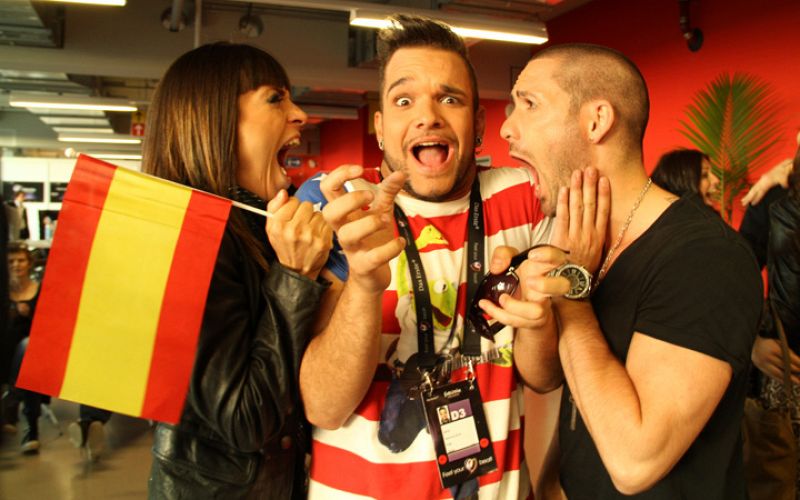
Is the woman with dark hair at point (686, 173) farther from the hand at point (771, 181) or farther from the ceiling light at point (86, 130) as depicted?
the ceiling light at point (86, 130)

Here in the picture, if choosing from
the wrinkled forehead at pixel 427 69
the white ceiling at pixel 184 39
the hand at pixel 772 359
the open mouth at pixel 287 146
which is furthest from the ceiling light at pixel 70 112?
the hand at pixel 772 359

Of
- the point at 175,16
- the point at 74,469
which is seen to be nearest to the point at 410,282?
the point at 74,469

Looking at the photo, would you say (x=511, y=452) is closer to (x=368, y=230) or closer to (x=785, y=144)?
(x=368, y=230)

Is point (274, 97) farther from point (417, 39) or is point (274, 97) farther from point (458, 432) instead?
point (458, 432)

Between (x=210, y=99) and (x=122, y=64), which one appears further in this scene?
(x=122, y=64)

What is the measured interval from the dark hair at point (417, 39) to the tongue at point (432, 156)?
197 millimetres

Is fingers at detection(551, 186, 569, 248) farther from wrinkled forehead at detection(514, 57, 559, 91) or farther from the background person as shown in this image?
the background person

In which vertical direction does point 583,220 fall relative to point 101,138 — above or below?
below

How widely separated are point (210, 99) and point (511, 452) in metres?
1.15

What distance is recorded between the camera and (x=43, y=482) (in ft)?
16.9

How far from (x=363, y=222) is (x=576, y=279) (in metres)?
0.45

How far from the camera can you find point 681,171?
3.96 metres

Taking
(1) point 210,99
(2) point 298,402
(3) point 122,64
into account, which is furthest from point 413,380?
(3) point 122,64

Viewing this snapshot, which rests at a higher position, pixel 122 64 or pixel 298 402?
pixel 122 64
